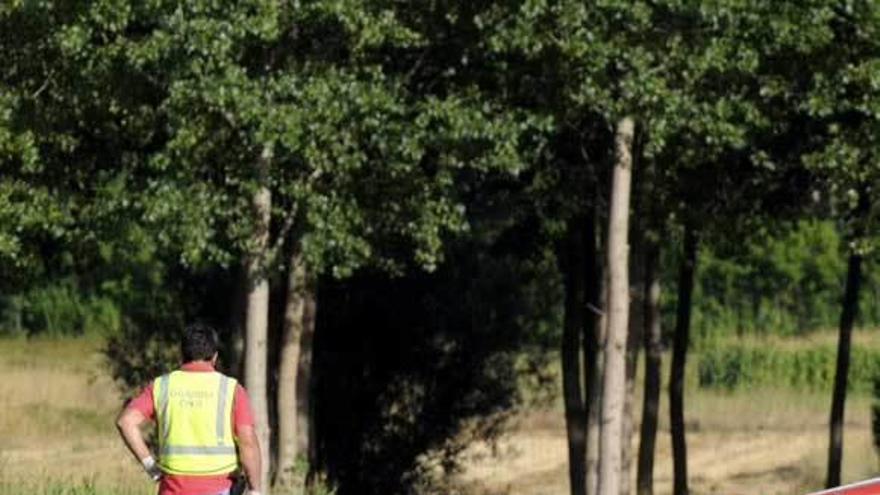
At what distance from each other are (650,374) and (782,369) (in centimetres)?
2106

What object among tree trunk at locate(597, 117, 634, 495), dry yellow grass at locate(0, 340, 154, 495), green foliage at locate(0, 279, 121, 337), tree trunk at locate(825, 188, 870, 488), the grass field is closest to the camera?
tree trunk at locate(597, 117, 634, 495)

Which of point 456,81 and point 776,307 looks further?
point 776,307

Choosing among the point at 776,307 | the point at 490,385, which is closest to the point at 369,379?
the point at 490,385

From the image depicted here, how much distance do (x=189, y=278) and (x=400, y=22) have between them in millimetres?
10513

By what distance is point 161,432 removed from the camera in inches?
Result: 535

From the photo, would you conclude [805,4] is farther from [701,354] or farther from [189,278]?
[701,354]

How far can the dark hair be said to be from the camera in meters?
13.3

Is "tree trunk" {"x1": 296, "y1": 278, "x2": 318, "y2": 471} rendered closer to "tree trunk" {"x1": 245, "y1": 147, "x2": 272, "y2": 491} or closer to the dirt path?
"tree trunk" {"x1": 245, "y1": 147, "x2": 272, "y2": 491}

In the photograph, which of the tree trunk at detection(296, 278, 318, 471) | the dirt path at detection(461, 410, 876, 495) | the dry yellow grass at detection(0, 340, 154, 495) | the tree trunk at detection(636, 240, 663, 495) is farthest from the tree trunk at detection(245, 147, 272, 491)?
the dirt path at detection(461, 410, 876, 495)

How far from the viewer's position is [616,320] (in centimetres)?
3003

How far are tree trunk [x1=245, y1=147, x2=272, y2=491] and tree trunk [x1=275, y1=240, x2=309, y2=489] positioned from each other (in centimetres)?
93

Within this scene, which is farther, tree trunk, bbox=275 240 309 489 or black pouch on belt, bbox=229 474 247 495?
tree trunk, bbox=275 240 309 489

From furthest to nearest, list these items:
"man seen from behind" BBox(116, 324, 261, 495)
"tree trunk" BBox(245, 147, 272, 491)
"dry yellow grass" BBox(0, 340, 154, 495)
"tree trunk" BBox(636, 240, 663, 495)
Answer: "dry yellow grass" BBox(0, 340, 154, 495), "tree trunk" BBox(636, 240, 663, 495), "tree trunk" BBox(245, 147, 272, 491), "man seen from behind" BBox(116, 324, 261, 495)

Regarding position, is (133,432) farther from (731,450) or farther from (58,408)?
(58,408)
